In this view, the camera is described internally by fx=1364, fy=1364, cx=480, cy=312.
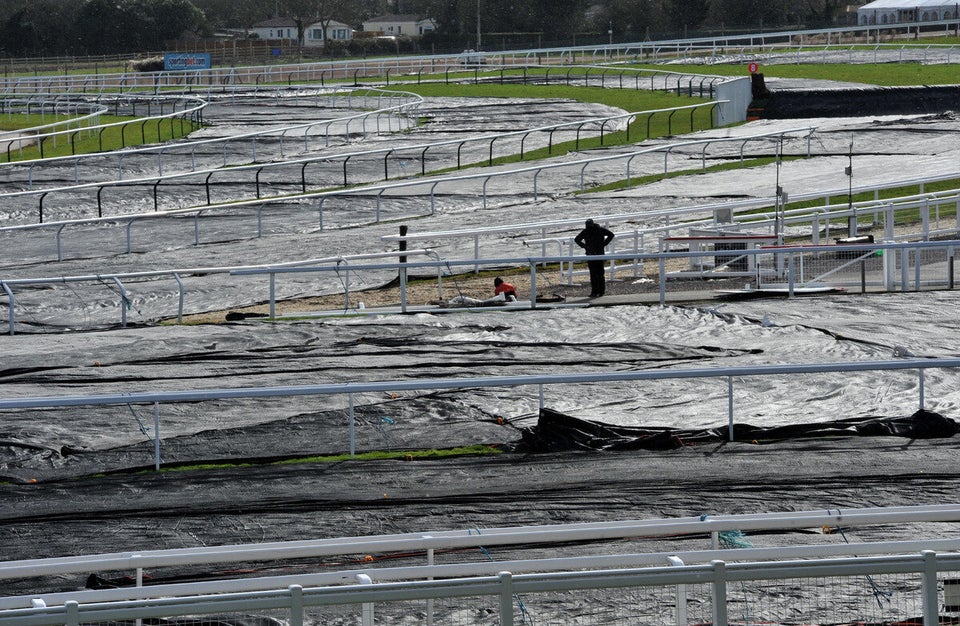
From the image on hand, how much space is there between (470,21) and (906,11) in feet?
102

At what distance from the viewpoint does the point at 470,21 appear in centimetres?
9794

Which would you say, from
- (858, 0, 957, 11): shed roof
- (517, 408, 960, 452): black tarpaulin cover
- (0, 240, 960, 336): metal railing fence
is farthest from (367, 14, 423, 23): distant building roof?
(517, 408, 960, 452): black tarpaulin cover

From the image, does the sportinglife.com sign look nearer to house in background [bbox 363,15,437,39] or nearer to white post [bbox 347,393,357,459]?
house in background [bbox 363,15,437,39]

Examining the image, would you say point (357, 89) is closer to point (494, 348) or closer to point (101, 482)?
point (494, 348)

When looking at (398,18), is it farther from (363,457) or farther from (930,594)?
(930,594)

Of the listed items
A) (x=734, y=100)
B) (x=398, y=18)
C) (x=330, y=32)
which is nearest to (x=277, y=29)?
(x=330, y=32)

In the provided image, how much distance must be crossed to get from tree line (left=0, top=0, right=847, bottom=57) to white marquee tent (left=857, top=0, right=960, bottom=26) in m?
4.33

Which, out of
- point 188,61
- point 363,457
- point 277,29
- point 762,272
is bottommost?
point 363,457

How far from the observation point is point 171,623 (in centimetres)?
617

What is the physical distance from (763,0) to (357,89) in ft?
125

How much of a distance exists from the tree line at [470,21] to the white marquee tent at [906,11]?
433 cm

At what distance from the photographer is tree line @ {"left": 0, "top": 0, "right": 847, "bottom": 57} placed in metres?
89.8

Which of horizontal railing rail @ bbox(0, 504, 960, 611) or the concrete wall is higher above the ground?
the concrete wall

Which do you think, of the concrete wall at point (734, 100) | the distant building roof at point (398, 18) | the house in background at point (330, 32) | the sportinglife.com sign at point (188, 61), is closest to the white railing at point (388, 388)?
the concrete wall at point (734, 100)
